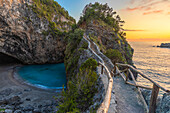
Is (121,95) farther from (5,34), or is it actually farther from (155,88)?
(5,34)

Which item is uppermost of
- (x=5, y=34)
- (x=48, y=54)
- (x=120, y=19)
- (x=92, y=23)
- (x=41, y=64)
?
(x=120, y=19)

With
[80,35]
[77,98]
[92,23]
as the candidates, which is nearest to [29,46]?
[80,35]

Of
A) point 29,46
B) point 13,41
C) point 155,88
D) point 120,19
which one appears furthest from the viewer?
point 120,19

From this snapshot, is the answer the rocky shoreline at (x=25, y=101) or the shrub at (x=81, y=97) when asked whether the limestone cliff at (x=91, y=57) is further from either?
the rocky shoreline at (x=25, y=101)

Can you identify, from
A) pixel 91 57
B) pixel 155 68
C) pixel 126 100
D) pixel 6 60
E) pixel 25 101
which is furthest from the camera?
pixel 155 68

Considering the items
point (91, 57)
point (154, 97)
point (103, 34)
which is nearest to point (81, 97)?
point (154, 97)

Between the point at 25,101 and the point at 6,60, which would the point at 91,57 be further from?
the point at 6,60

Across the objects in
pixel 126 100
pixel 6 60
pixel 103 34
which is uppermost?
pixel 103 34

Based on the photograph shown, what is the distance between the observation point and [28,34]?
1183 inches

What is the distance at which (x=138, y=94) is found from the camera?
5.95m

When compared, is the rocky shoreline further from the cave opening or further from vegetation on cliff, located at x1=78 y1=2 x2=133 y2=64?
the cave opening

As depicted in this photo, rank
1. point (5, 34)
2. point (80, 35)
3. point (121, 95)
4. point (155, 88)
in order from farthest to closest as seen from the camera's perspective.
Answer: point (5, 34) → point (80, 35) → point (121, 95) → point (155, 88)

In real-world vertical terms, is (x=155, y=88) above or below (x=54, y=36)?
below

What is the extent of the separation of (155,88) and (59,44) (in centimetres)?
3736
